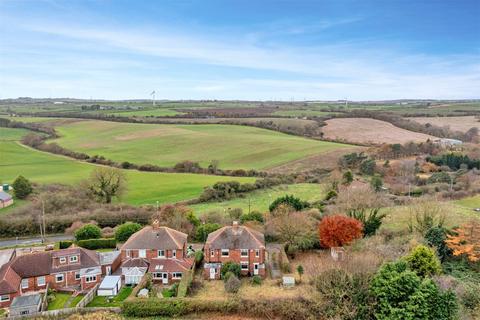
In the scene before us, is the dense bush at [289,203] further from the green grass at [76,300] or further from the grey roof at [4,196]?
the grey roof at [4,196]

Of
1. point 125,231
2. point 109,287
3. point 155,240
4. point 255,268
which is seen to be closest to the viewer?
point 109,287

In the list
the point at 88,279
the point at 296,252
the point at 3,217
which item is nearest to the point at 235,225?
the point at 296,252

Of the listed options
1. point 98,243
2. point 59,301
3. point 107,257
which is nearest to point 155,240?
point 107,257

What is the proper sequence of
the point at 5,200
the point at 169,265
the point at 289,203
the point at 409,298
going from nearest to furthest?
the point at 409,298 → the point at 169,265 → the point at 289,203 → the point at 5,200

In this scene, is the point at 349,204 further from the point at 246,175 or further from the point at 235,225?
the point at 246,175

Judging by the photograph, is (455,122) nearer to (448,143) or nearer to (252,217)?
(448,143)

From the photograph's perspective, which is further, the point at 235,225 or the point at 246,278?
the point at 235,225

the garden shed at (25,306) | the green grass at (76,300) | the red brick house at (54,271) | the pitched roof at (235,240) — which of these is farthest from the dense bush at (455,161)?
the garden shed at (25,306)
